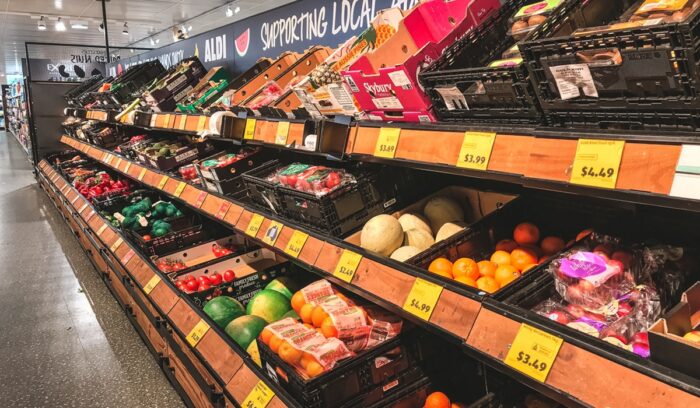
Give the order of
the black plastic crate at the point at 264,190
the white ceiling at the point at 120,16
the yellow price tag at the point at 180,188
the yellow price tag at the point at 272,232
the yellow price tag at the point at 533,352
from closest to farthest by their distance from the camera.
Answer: the yellow price tag at the point at 533,352 → the yellow price tag at the point at 272,232 → the black plastic crate at the point at 264,190 → the yellow price tag at the point at 180,188 → the white ceiling at the point at 120,16

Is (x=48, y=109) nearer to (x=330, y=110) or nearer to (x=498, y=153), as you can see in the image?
(x=330, y=110)

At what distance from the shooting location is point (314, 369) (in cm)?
155

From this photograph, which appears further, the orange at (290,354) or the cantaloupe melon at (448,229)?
the cantaloupe melon at (448,229)

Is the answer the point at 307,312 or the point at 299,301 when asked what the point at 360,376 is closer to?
the point at 307,312

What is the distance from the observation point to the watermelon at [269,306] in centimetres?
234

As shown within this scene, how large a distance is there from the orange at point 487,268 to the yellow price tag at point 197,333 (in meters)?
1.21

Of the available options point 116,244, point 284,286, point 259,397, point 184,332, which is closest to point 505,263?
point 259,397

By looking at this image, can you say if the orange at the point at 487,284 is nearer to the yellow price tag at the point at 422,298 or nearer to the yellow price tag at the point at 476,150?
the yellow price tag at the point at 422,298

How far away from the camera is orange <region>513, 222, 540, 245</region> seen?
1.58 metres

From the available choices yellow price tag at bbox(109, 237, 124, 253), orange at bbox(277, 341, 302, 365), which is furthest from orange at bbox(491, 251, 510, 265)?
yellow price tag at bbox(109, 237, 124, 253)

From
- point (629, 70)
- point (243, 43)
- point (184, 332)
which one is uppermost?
point (243, 43)

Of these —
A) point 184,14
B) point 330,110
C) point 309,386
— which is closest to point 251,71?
point 330,110

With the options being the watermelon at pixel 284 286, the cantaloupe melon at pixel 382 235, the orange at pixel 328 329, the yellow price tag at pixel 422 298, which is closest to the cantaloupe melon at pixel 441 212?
the cantaloupe melon at pixel 382 235

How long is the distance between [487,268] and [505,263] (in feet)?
0.21
